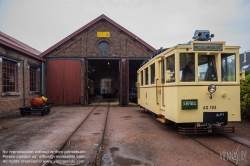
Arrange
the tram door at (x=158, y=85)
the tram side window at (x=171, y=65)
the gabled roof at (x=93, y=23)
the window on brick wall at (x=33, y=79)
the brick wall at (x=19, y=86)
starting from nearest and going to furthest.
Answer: the tram side window at (x=171, y=65), the tram door at (x=158, y=85), the brick wall at (x=19, y=86), the window on brick wall at (x=33, y=79), the gabled roof at (x=93, y=23)

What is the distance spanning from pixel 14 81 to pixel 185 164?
41.6ft

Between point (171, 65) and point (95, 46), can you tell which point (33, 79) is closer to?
point (95, 46)

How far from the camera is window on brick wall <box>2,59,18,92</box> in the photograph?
472 inches

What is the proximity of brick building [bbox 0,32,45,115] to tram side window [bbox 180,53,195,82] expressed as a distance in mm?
9971

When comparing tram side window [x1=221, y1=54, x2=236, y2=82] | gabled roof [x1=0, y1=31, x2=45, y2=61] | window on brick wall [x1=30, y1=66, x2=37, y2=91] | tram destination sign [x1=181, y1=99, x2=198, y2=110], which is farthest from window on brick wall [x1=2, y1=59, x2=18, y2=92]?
tram side window [x1=221, y1=54, x2=236, y2=82]

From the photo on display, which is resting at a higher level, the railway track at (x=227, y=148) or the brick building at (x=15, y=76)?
the brick building at (x=15, y=76)

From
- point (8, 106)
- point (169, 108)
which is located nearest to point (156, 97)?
point (169, 108)

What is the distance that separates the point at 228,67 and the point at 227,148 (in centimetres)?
247

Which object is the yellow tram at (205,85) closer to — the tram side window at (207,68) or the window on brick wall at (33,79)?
the tram side window at (207,68)

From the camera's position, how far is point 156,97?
7.91 metres

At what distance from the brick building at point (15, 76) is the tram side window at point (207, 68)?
1045 centimetres

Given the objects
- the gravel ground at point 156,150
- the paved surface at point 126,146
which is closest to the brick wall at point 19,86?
the paved surface at point 126,146

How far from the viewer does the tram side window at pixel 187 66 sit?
596cm

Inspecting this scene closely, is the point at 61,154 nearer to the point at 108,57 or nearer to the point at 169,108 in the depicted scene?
the point at 169,108
